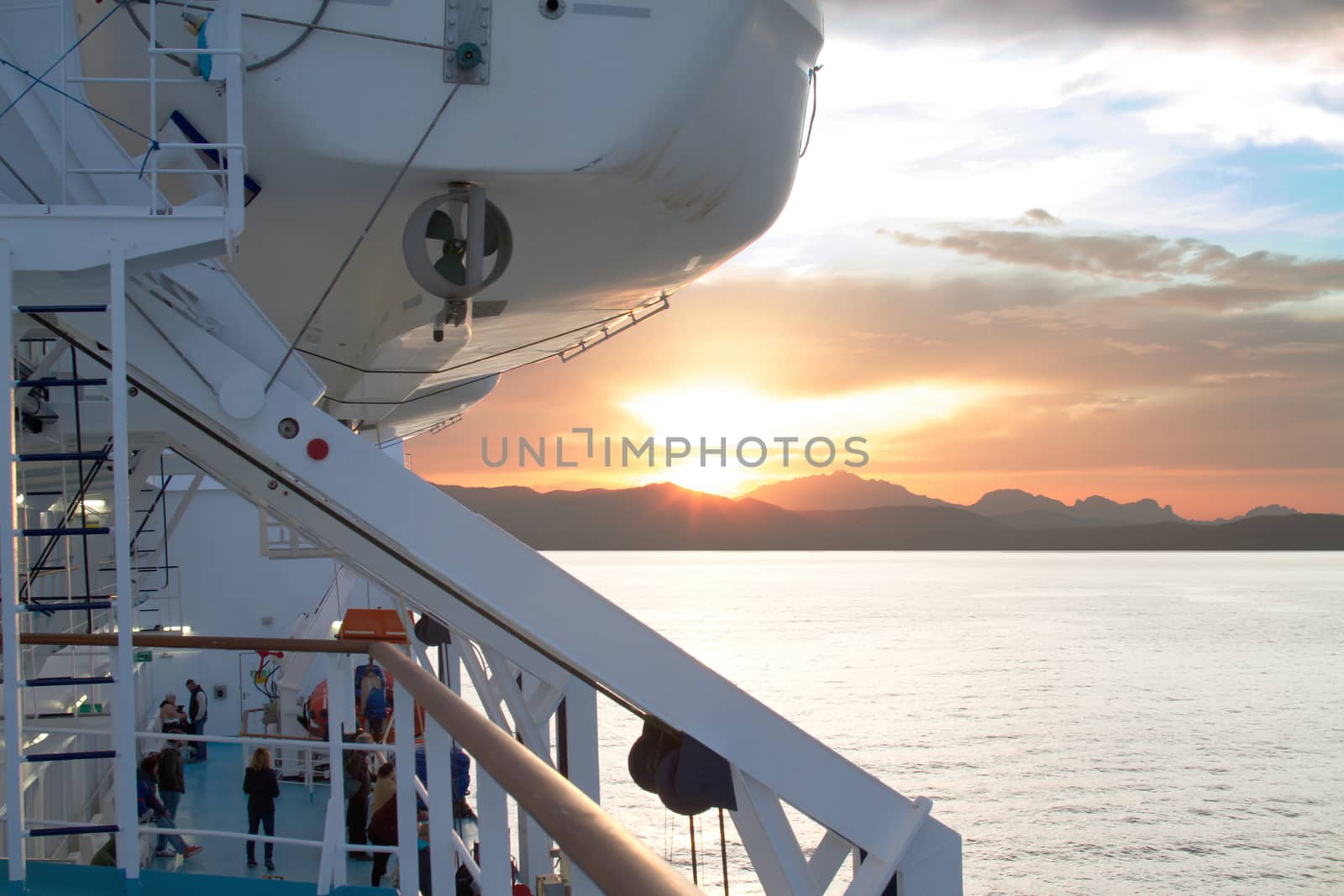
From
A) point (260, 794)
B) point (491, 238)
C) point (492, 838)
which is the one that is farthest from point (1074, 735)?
point (492, 838)

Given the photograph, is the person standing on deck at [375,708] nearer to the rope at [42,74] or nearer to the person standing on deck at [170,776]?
the person standing on deck at [170,776]

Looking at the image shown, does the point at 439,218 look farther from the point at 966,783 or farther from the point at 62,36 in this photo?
the point at 966,783

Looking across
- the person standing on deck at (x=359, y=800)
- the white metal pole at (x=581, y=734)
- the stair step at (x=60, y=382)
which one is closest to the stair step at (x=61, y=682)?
the stair step at (x=60, y=382)

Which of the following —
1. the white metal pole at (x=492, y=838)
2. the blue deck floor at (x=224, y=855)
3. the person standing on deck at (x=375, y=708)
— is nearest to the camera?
the white metal pole at (x=492, y=838)

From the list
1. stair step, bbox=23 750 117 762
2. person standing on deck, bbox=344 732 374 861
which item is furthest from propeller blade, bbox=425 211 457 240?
person standing on deck, bbox=344 732 374 861

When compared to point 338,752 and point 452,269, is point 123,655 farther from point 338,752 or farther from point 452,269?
point 452,269

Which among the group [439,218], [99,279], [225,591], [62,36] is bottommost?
[225,591]

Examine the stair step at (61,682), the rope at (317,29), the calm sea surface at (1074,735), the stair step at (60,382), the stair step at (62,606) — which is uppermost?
the rope at (317,29)

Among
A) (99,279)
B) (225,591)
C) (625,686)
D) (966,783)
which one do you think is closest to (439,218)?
(99,279)

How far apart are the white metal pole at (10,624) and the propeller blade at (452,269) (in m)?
1.77

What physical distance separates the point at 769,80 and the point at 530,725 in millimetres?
3328

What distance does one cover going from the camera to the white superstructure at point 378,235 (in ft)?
12.3

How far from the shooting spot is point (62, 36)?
416 cm

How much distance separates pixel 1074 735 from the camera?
135ft
